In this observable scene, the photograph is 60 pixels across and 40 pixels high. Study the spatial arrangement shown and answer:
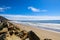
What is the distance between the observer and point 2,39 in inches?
107

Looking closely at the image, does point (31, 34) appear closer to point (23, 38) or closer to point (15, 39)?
point (15, 39)

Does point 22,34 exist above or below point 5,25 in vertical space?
below

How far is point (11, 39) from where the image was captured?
10.5 ft

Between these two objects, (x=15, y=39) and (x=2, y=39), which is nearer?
(x=2, y=39)

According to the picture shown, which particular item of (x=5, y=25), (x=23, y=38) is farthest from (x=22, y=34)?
(x=5, y=25)

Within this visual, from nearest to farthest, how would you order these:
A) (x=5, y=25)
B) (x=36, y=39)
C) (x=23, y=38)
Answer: (x=36, y=39), (x=23, y=38), (x=5, y=25)

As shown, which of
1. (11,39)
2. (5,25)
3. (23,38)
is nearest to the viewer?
(11,39)

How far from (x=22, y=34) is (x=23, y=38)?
20 centimetres

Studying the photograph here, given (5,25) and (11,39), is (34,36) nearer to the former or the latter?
(11,39)

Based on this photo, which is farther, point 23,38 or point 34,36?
point 23,38

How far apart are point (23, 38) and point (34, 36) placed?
1190 mm

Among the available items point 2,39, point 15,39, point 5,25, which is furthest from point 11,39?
point 5,25

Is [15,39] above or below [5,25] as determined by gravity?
below

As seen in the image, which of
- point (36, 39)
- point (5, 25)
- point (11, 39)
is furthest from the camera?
point (5, 25)
